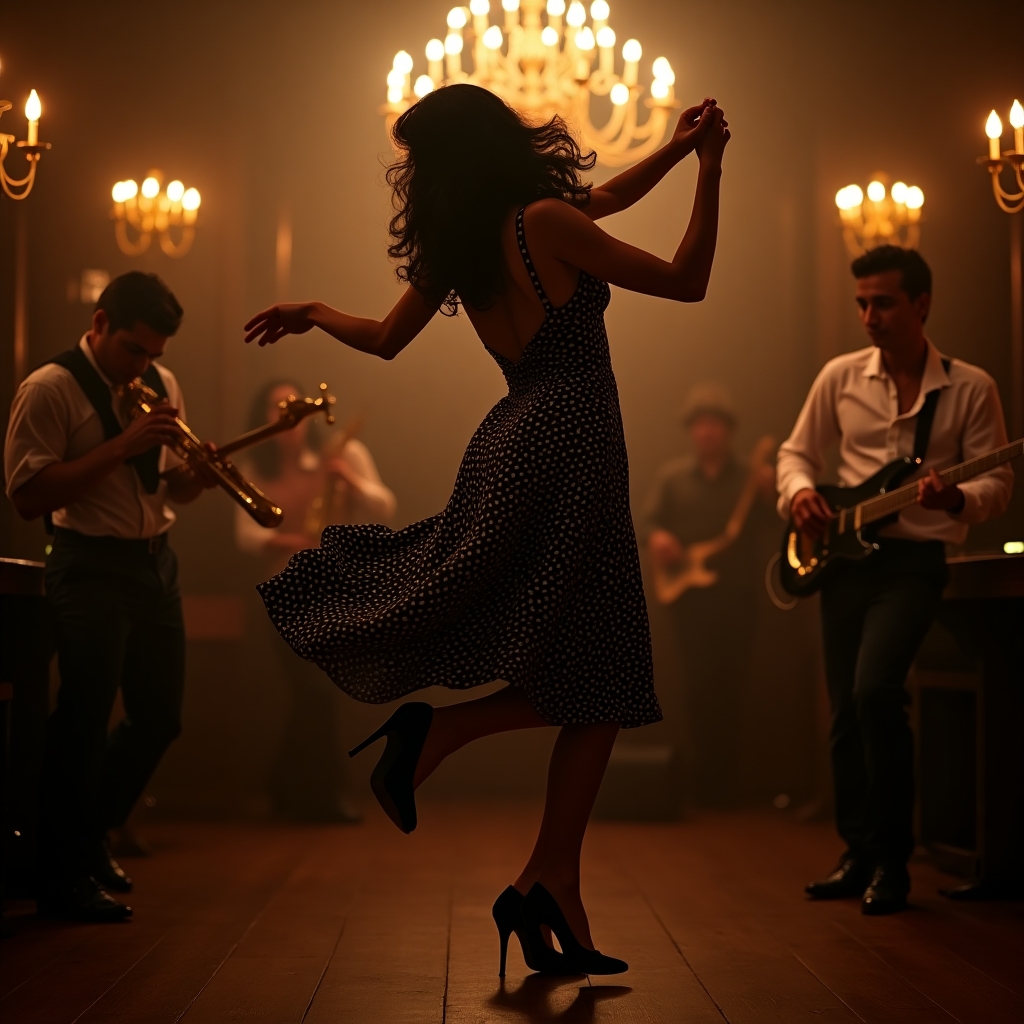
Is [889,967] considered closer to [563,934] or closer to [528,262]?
[563,934]

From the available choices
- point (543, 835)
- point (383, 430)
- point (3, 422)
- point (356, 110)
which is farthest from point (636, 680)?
point (356, 110)

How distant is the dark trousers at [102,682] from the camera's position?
2.93 metres

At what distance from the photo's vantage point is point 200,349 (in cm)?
513

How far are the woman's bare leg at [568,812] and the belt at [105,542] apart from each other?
138 centimetres

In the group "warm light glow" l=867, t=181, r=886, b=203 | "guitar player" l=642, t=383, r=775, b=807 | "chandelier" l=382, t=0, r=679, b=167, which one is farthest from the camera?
"guitar player" l=642, t=383, r=775, b=807

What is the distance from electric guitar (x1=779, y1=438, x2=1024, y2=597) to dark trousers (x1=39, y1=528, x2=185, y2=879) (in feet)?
5.12

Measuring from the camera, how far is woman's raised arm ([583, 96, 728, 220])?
2.16 m

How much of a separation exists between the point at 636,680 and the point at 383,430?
3.38 metres

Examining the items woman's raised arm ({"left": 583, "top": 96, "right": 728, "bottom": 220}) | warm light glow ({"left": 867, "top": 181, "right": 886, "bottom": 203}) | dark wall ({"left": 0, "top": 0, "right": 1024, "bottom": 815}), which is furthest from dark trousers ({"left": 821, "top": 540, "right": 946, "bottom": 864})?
warm light glow ({"left": 867, "top": 181, "right": 886, "bottom": 203})

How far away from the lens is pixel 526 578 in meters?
2.11

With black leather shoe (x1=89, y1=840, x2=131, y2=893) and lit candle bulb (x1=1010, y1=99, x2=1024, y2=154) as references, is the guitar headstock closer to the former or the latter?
black leather shoe (x1=89, y1=840, x2=131, y2=893)

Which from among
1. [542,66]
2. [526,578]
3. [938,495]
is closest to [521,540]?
[526,578]

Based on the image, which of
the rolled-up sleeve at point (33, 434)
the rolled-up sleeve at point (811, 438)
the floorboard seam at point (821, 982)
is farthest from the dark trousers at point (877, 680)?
the rolled-up sleeve at point (33, 434)

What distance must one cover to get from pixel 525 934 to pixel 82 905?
3.67ft
